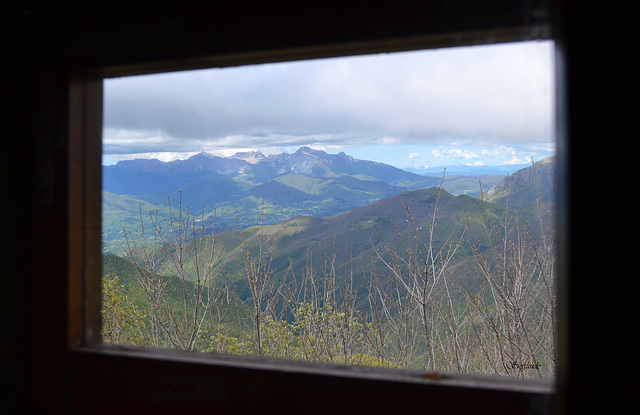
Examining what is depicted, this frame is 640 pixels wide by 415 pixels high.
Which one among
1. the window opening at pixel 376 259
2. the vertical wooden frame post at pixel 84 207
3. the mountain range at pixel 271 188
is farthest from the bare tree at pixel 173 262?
the vertical wooden frame post at pixel 84 207

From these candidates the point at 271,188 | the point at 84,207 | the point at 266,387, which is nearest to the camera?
the point at 266,387

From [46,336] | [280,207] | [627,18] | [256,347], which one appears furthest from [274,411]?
[280,207]

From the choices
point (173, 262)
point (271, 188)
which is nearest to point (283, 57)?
point (173, 262)

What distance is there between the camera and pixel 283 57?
979 mm

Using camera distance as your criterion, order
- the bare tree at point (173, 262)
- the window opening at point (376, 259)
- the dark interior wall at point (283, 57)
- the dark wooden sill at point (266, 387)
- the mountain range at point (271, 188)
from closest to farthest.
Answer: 1. the dark interior wall at point (283, 57)
2. the dark wooden sill at point (266, 387)
3. the window opening at point (376, 259)
4. the bare tree at point (173, 262)
5. the mountain range at point (271, 188)

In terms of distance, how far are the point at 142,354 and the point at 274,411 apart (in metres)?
0.35

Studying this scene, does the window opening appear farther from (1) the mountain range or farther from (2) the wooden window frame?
(2) the wooden window frame

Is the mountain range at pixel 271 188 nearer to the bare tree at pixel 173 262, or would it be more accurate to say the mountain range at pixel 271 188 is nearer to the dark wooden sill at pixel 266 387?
the bare tree at pixel 173 262

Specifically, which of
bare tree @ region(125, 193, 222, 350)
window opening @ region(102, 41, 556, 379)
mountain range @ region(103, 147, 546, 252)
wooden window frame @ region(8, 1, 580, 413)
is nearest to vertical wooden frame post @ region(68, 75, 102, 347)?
wooden window frame @ region(8, 1, 580, 413)

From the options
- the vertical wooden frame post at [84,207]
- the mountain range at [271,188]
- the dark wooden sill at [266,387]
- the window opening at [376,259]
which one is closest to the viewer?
the dark wooden sill at [266,387]

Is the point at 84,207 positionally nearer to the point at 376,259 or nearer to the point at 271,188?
the point at 376,259

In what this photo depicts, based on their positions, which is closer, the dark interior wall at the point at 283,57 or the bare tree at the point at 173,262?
the dark interior wall at the point at 283,57

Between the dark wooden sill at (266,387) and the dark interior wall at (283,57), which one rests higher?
the dark interior wall at (283,57)

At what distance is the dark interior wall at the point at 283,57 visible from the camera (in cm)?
59
